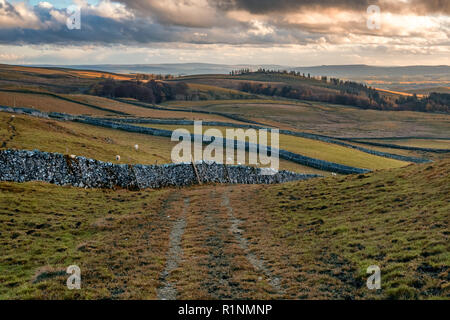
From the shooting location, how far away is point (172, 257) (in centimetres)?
1739

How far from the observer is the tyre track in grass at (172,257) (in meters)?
13.1

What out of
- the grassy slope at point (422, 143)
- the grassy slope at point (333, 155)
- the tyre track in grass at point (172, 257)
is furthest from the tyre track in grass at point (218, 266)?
the grassy slope at point (422, 143)

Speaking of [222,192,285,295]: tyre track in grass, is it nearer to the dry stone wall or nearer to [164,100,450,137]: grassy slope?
the dry stone wall

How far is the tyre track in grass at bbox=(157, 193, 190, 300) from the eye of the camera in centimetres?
1312

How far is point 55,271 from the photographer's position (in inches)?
580

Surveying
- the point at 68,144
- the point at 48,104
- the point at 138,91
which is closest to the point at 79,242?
the point at 68,144

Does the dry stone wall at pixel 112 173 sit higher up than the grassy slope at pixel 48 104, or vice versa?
the grassy slope at pixel 48 104

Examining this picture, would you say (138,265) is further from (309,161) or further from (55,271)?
(309,161)


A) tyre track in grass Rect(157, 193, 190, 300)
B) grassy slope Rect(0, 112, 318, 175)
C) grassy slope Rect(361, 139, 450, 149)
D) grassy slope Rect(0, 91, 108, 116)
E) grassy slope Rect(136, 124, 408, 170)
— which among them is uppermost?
grassy slope Rect(0, 91, 108, 116)

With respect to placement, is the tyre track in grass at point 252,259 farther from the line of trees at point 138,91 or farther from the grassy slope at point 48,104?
the line of trees at point 138,91

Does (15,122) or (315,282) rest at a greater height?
(15,122)

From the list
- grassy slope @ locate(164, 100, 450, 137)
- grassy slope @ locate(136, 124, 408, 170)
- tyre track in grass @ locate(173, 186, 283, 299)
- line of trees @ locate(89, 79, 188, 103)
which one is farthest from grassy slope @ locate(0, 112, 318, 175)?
line of trees @ locate(89, 79, 188, 103)
